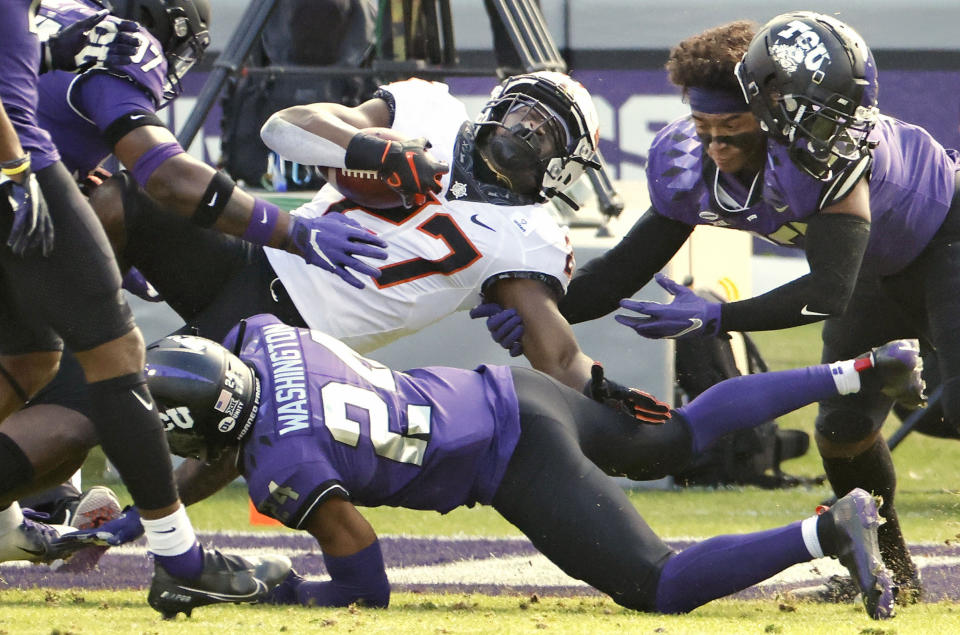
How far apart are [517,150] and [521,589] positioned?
123 cm

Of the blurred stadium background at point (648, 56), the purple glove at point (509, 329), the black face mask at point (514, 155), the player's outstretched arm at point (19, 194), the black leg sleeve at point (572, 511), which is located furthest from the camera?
the blurred stadium background at point (648, 56)

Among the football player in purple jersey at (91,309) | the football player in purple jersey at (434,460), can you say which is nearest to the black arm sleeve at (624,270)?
the football player in purple jersey at (434,460)

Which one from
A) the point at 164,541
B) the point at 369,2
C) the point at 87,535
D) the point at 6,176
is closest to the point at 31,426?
the point at 87,535

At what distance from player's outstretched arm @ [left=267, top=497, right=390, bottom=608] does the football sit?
1.04 m

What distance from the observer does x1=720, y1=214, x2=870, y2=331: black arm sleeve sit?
3711 mm

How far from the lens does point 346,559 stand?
340cm

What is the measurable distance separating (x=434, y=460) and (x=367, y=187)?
0.98m

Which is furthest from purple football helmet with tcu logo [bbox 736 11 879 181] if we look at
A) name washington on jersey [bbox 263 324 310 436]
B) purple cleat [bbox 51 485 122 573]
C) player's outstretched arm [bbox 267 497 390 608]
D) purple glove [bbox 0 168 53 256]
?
purple cleat [bbox 51 485 122 573]

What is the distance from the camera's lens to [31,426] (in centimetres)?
381

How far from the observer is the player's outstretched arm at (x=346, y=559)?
11.0ft

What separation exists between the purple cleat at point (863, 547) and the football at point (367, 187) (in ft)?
5.09

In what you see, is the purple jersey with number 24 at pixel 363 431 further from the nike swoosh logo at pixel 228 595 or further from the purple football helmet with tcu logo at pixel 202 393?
the nike swoosh logo at pixel 228 595

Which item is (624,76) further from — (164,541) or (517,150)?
(164,541)

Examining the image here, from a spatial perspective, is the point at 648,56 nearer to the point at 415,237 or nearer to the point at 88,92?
the point at 415,237
